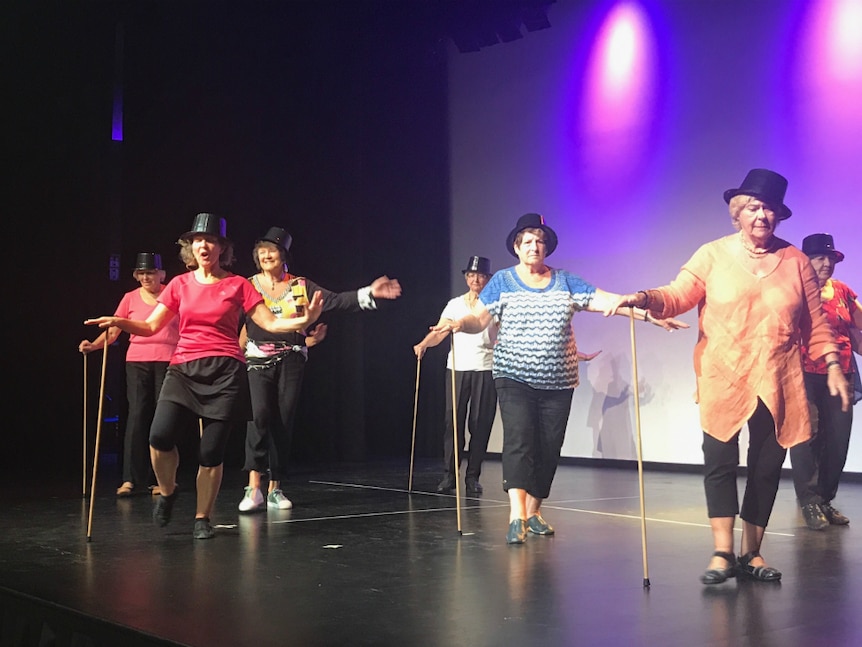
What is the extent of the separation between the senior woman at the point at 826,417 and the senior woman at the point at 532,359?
4.98 ft

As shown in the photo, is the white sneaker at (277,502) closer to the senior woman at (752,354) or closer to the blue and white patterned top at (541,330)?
the blue and white patterned top at (541,330)

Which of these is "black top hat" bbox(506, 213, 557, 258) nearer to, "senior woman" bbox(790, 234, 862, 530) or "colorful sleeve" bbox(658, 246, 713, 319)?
"colorful sleeve" bbox(658, 246, 713, 319)

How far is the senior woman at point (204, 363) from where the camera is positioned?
4.38m

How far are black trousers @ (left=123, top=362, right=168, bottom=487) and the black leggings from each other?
2.00 m

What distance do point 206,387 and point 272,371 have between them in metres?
1.08

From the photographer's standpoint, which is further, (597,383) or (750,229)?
(597,383)

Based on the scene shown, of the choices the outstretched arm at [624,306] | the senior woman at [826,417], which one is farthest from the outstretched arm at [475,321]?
the senior woman at [826,417]

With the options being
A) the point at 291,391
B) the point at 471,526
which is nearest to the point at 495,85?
the point at 291,391

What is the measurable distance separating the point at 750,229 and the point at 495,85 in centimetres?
666

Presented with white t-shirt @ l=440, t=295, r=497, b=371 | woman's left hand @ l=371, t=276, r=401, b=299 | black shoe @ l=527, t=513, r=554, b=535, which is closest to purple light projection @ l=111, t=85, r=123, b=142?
white t-shirt @ l=440, t=295, r=497, b=371

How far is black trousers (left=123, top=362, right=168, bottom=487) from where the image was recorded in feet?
20.7

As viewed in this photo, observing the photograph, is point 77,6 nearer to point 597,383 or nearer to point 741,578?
point 597,383

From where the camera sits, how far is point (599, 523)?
5102mm

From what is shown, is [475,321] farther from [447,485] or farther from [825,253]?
[447,485]
